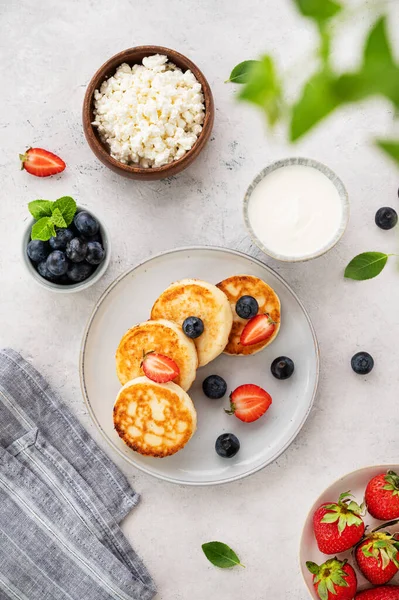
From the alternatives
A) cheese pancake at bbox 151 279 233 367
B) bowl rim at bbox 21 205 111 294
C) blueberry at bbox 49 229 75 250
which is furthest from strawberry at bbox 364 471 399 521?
blueberry at bbox 49 229 75 250

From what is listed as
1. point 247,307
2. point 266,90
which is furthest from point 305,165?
point 266,90

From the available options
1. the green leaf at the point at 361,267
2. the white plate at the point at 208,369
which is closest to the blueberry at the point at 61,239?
the white plate at the point at 208,369

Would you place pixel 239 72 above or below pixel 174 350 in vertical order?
above

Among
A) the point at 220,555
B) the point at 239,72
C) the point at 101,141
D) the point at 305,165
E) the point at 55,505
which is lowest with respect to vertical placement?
the point at 55,505

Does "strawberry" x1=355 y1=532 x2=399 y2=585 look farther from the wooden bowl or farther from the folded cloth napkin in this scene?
the wooden bowl

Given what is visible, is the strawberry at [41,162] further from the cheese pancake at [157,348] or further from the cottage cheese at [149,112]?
the cheese pancake at [157,348]

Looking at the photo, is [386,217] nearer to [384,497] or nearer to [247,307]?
[247,307]
